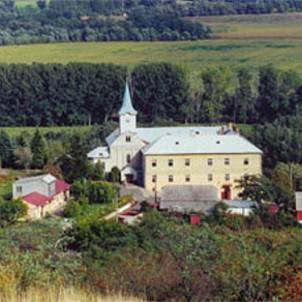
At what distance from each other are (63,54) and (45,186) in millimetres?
33683

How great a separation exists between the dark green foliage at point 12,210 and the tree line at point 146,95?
1602 cm

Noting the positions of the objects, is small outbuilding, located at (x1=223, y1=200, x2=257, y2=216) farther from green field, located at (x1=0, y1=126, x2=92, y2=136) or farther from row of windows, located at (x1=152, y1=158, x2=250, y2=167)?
green field, located at (x1=0, y1=126, x2=92, y2=136)

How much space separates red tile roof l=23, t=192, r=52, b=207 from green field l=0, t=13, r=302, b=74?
25793 mm

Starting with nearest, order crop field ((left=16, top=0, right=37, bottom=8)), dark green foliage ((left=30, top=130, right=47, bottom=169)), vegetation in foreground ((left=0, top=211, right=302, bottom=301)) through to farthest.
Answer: vegetation in foreground ((left=0, top=211, right=302, bottom=301))
dark green foliage ((left=30, top=130, right=47, bottom=169))
crop field ((left=16, top=0, right=37, bottom=8))

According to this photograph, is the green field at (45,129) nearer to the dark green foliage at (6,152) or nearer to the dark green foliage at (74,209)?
the dark green foliage at (6,152)

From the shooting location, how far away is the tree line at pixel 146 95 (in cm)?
4131

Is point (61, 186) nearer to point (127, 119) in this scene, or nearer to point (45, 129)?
point (127, 119)

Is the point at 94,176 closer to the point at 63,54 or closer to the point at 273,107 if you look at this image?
the point at 273,107

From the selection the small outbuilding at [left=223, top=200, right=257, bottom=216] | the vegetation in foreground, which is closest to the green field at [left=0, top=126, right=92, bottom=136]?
the small outbuilding at [left=223, top=200, right=257, bottom=216]

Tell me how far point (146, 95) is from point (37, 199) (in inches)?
684

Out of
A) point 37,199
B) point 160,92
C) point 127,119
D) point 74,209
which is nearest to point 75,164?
point 127,119

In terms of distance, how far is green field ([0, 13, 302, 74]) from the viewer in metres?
56.4

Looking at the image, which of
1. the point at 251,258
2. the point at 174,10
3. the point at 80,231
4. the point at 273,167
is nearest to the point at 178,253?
the point at 251,258

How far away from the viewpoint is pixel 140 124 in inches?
1575
